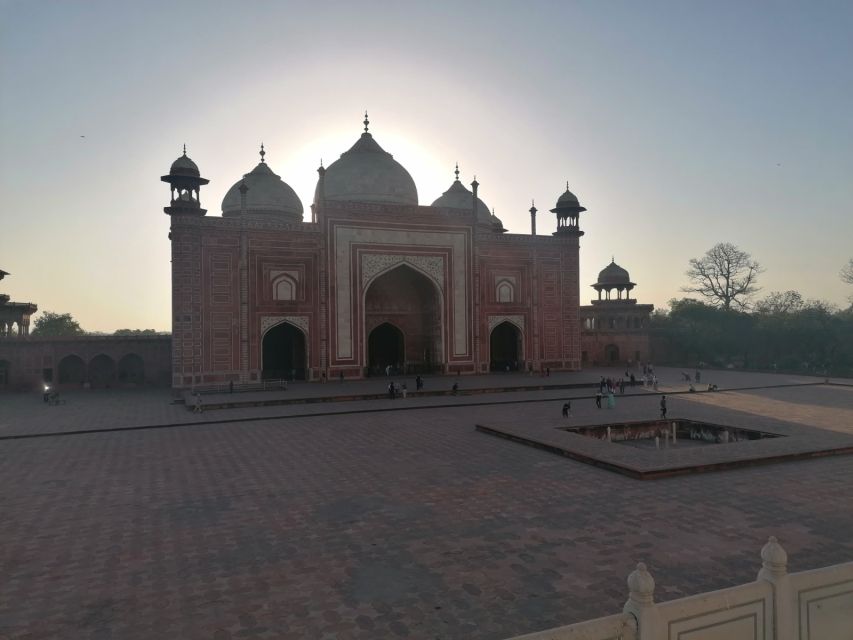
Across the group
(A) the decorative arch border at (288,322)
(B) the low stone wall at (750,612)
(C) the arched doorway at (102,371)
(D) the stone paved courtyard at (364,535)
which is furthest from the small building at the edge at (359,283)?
(B) the low stone wall at (750,612)

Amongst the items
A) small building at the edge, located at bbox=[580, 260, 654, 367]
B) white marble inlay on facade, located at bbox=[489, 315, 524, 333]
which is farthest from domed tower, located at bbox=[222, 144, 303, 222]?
small building at the edge, located at bbox=[580, 260, 654, 367]

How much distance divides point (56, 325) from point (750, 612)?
52621 millimetres

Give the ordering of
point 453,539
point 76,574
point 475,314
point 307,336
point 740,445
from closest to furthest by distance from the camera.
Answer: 1. point 76,574
2. point 453,539
3. point 740,445
4. point 307,336
5. point 475,314

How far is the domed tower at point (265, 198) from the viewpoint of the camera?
2747cm

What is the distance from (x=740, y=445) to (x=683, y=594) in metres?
6.55

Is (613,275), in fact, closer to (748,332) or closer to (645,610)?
(748,332)

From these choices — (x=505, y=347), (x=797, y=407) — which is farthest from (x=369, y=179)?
(x=797, y=407)

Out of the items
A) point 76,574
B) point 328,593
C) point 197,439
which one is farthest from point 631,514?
point 197,439

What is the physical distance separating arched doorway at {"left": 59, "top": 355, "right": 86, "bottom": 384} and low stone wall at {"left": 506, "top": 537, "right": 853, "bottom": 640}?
25.3 m

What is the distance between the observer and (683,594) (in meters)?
4.67

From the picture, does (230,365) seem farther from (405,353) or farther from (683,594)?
(683,594)

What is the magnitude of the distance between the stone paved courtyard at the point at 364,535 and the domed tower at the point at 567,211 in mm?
19472

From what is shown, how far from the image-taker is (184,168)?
74.8 feet

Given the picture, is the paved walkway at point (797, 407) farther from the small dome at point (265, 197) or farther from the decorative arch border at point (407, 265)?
the small dome at point (265, 197)
